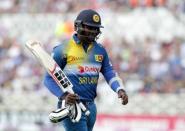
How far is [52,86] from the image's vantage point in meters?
8.74

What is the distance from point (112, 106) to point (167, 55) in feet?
6.25

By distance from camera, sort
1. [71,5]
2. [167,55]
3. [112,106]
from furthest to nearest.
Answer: [71,5], [167,55], [112,106]

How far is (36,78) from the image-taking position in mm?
18297

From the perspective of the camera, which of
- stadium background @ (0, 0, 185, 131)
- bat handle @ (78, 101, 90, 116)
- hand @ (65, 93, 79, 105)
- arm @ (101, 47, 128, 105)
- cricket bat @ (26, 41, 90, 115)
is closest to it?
hand @ (65, 93, 79, 105)

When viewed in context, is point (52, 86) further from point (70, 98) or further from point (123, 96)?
point (123, 96)

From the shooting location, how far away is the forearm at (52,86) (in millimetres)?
8663

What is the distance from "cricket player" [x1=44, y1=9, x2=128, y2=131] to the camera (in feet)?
28.7

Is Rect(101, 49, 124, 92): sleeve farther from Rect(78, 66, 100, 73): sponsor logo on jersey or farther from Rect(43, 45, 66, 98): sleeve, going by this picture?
Rect(43, 45, 66, 98): sleeve

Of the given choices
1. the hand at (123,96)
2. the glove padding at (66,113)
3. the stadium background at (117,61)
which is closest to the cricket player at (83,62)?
the hand at (123,96)

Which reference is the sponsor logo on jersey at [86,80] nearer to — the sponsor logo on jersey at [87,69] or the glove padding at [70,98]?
the sponsor logo on jersey at [87,69]

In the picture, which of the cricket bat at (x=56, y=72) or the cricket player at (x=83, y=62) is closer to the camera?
the cricket bat at (x=56, y=72)

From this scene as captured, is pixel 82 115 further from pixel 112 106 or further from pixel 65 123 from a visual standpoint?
pixel 112 106

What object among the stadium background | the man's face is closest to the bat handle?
the man's face

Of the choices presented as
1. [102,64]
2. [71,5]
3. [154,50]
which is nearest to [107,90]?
[154,50]
